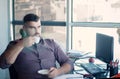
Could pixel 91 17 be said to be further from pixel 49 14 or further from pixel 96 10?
pixel 49 14

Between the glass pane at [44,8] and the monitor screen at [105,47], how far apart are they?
1253mm

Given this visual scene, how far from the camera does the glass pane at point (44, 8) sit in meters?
3.90

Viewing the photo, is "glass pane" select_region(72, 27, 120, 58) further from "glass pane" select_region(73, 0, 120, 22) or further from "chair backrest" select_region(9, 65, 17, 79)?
"chair backrest" select_region(9, 65, 17, 79)

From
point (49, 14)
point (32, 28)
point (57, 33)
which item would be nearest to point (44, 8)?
point (49, 14)

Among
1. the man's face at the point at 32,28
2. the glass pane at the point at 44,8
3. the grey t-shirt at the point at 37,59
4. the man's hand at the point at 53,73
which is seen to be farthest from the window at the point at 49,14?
the man's hand at the point at 53,73

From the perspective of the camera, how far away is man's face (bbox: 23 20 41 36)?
2.37m

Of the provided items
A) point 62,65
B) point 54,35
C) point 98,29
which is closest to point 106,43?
point 62,65

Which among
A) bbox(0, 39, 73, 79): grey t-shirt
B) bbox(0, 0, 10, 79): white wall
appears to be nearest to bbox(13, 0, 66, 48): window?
bbox(0, 0, 10, 79): white wall

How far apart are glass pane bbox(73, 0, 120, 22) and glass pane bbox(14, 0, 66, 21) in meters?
0.24

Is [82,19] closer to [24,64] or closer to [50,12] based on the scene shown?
[50,12]

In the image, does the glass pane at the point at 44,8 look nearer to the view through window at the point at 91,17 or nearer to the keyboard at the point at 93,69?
the view through window at the point at 91,17

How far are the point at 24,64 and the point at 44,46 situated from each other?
0.99 ft

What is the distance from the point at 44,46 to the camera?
2.54m

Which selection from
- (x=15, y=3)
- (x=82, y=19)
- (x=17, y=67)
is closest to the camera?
(x=17, y=67)
